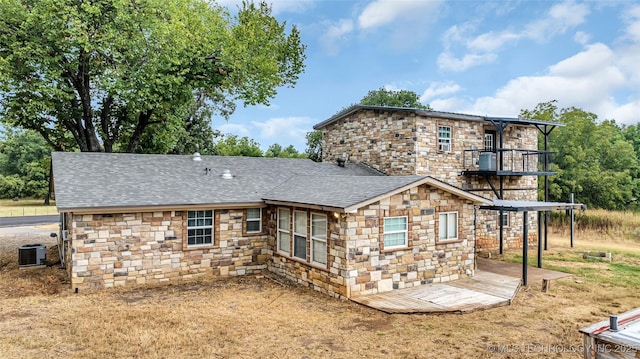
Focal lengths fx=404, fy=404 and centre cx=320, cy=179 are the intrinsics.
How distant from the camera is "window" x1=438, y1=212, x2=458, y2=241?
1176cm

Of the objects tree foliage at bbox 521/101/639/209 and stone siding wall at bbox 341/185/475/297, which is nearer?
stone siding wall at bbox 341/185/475/297

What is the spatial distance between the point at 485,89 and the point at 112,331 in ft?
99.6

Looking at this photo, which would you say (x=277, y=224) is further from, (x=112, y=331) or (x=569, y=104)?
(x=569, y=104)

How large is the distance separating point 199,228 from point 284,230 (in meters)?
2.53

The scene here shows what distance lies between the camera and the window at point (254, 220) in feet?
42.2

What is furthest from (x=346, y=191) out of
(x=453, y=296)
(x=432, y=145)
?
(x=432, y=145)

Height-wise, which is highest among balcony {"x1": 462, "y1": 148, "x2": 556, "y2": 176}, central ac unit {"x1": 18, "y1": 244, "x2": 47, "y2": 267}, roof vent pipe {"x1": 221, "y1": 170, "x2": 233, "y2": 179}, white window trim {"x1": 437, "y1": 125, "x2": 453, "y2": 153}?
white window trim {"x1": 437, "y1": 125, "x2": 453, "y2": 153}

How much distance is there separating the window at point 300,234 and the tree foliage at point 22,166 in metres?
46.4

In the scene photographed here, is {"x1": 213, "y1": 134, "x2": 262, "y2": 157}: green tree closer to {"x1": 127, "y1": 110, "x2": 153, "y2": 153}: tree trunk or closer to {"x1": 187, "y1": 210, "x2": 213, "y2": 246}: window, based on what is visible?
{"x1": 127, "y1": 110, "x2": 153, "y2": 153}: tree trunk

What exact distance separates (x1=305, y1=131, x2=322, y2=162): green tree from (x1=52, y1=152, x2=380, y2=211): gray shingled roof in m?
21.2

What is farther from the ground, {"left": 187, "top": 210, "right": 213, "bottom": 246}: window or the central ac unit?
{"left": 187, "top": 210, "right": 213, "bottom": 246}: window

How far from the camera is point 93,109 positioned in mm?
21609

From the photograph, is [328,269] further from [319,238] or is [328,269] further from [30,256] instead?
[30,256]

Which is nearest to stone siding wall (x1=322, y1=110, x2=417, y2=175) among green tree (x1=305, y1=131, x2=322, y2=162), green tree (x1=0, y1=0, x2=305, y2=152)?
green tree (x1=0, y1=0, x2=305, y2=152)
